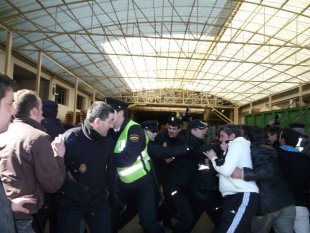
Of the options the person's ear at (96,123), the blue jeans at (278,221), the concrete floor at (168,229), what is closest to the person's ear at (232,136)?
the blue jeans at (278,221)

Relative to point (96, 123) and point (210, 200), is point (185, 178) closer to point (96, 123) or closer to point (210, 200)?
point (210, 200)

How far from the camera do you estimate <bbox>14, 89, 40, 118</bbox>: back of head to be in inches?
112

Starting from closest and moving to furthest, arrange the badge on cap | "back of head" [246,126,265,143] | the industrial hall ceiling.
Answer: the badge on cap, "back of head" [246,126,265,143], the industrial hall ceiling

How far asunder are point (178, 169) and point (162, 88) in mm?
25854

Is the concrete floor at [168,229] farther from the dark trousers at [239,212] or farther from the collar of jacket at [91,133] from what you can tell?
the collar of jacket at [91,133]

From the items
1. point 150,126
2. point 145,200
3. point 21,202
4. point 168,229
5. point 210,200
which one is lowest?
point 168,229

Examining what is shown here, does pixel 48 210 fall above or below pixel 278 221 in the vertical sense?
above

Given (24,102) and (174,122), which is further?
(174,122)

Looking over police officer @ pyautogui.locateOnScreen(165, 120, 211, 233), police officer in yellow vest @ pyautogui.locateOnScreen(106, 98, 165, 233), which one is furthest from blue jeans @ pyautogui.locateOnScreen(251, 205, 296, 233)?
police officer in yellow vest @ pyautogui.locateOnScreen(106, 98, 165, 233)

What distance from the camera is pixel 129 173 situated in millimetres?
3932

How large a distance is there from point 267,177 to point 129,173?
4.89 ft

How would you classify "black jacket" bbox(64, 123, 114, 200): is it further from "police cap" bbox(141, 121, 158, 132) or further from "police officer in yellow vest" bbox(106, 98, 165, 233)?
"police cap" bbox(141, 121, 158, 132)

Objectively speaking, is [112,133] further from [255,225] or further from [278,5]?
[278,5]

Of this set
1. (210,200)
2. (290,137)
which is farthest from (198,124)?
(290,137)
